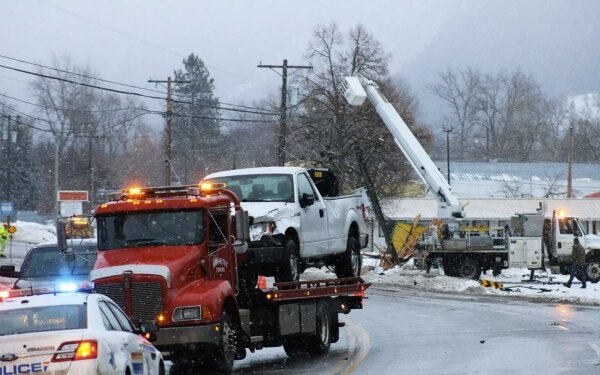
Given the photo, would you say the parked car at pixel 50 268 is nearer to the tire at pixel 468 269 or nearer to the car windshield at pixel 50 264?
the car windshield at pixel 50 264

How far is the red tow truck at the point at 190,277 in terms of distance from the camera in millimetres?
14039

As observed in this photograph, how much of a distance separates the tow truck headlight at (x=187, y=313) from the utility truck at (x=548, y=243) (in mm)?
31073

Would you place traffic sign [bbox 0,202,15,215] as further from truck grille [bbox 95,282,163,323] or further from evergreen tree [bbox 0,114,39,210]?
truck grille [bbox 95,282,163,323]

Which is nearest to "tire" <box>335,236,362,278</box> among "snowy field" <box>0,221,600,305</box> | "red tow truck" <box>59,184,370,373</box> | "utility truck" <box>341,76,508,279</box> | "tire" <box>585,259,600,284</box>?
"red tow truck" <box>59,184,370,373</box>

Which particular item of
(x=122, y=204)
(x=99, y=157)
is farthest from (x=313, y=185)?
(x=99, y=157)

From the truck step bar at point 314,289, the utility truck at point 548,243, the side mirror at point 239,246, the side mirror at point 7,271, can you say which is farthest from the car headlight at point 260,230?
the utility truck at point 548,243

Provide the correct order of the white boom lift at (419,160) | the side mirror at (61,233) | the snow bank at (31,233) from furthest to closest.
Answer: the snow bank at (31,233), the white boom lift at (419,160), the side mirror at (61,233)

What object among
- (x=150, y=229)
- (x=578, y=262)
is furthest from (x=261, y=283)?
(x=578, y=262)

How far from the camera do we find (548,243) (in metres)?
45.4

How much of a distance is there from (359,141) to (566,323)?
137 feet

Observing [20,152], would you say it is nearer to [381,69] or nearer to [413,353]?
[381,69]

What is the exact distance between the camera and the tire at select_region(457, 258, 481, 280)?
44.0 metres

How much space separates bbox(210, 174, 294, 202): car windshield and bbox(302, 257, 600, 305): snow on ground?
58.3 feet

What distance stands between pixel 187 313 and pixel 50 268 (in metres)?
5.97
